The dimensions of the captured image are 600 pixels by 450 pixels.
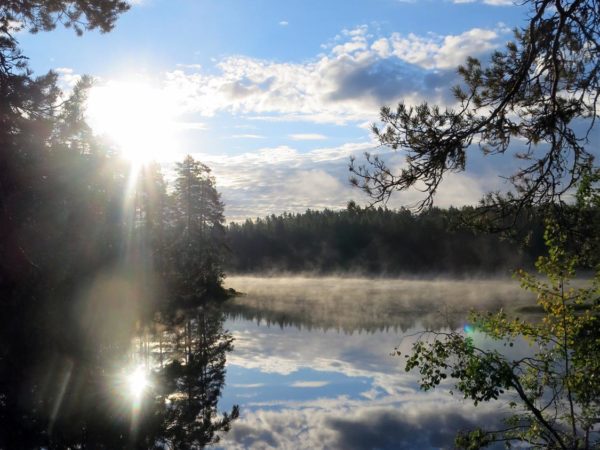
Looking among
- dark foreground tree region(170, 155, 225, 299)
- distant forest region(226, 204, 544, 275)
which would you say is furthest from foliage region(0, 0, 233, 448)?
distant forest region(226, 204, 544, 275)

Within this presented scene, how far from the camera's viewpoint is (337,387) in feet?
59.4

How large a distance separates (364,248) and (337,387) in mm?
72656

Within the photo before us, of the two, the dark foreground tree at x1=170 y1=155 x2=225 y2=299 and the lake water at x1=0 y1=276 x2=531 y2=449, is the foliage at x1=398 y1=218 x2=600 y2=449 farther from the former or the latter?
the dark foreground tree at x1=170 y1=155 x2=225 y2=299

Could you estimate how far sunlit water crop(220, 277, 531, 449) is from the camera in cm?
1323

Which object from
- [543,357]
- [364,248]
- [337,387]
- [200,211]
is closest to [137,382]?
[337,387]

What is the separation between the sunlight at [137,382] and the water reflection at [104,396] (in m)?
0.03

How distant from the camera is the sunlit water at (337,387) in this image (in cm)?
1323

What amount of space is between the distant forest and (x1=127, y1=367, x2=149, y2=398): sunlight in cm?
4595

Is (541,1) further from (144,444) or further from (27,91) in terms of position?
(144,444)

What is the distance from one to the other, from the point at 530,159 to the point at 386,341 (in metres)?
20.6

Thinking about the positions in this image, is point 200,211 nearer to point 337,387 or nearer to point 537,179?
point 337,387

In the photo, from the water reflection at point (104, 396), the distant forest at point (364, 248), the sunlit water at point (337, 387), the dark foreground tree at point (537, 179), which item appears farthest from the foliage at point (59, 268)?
the distant forest at point (364, 248)

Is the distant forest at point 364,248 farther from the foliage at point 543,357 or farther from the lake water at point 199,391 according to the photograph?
the foliage at point 543,357

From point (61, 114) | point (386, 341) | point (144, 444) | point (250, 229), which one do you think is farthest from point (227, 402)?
point (250, 229)
